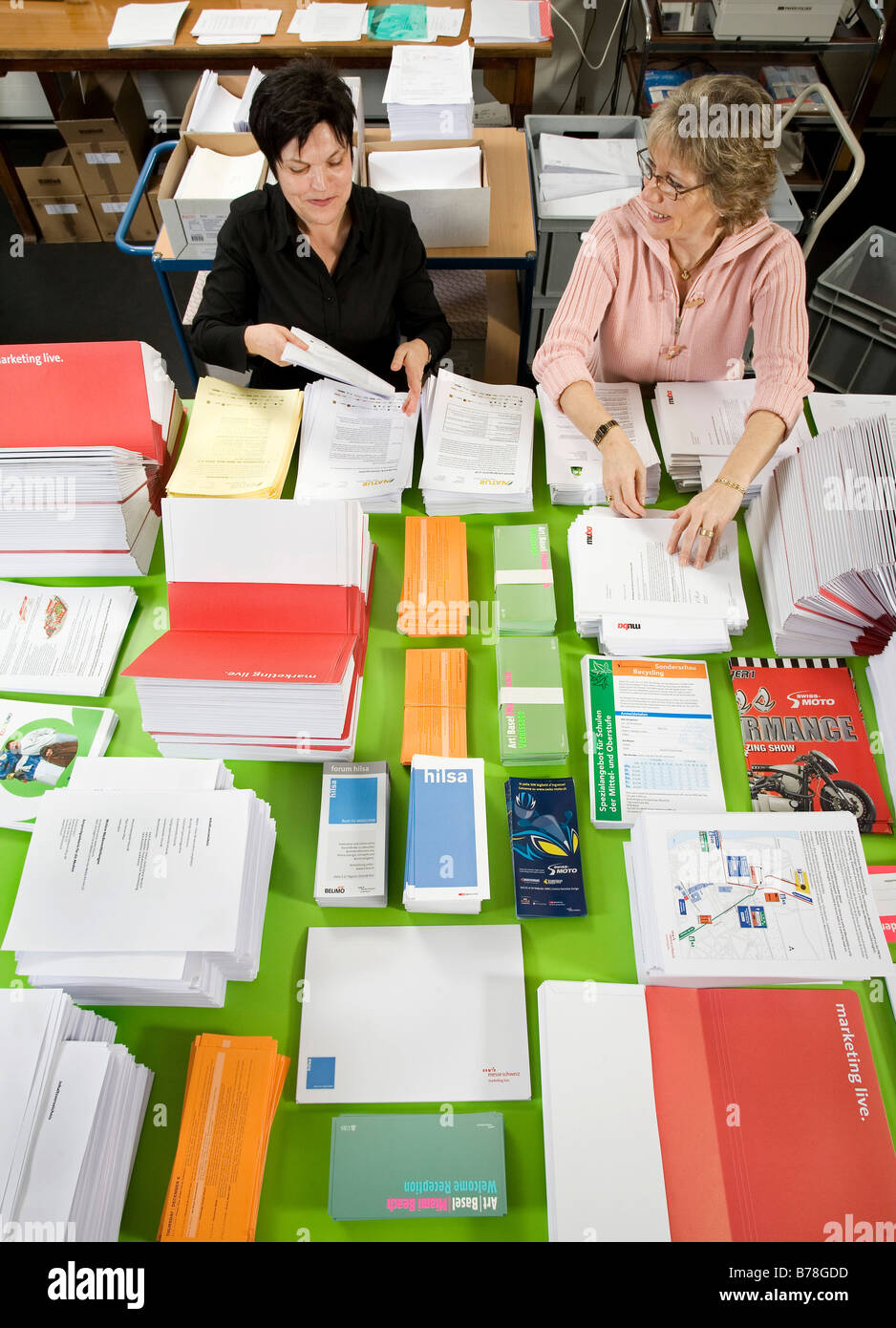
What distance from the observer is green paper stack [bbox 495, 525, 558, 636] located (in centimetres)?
171

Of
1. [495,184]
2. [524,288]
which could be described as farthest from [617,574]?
[495,184]

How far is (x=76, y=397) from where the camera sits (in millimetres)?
1781

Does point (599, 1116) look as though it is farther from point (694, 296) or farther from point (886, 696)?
point (694, 296)

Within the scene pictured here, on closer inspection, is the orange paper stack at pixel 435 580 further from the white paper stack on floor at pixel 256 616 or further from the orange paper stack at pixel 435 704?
the white paper stack on floor at pixel 256 616

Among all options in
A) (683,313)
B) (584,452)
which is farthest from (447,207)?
(584,452)

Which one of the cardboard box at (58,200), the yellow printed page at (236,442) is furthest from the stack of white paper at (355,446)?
the cardboard box at (58,200)

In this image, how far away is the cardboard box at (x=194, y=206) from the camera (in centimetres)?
259

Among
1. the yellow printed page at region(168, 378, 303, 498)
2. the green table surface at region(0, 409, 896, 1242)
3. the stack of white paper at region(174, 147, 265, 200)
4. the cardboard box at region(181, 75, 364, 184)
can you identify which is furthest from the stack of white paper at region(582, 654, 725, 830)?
the stack of white paper at region(174, 147, 265, 200)

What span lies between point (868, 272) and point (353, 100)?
2182mm

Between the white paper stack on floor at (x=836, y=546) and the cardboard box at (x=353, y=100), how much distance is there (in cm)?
156

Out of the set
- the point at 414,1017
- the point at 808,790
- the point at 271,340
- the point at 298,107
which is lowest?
the point at 414,1017

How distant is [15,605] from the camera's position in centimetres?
175
